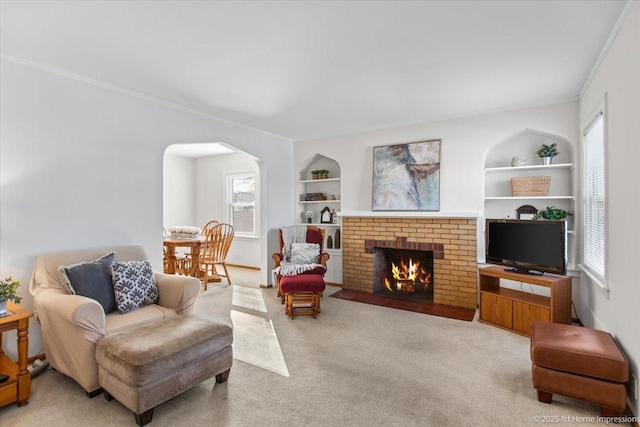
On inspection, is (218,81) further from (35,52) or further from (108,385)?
(108,385)

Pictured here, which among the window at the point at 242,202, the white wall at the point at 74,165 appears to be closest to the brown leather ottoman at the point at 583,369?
the white wall at the point at 74,165

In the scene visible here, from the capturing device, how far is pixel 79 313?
220cm

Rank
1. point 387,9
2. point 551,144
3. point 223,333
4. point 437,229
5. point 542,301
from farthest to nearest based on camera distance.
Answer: point 437,229, point 551,144, point 542,301, point 223,333, point 387,9

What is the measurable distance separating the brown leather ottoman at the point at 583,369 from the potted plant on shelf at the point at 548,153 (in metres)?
2.30

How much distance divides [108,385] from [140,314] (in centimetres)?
58

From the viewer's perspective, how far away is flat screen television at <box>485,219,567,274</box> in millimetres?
3389

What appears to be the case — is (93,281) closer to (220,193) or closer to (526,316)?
(526,316)

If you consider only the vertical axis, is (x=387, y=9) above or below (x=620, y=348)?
above

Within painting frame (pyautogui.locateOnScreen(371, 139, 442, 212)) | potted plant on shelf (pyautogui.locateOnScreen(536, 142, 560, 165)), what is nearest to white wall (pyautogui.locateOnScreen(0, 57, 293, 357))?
painting frame (pyautogui.locateOnScreen(371, 139, 442, 212))

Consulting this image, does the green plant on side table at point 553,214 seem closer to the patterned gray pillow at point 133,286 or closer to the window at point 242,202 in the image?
the patterned gray pillow at point 133,286

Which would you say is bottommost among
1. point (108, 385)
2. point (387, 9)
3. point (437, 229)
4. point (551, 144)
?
point (108, 385)

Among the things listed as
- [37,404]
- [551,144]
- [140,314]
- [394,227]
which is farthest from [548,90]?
[37,404]

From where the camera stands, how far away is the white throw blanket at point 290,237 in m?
4.90

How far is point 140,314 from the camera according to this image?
266cm
